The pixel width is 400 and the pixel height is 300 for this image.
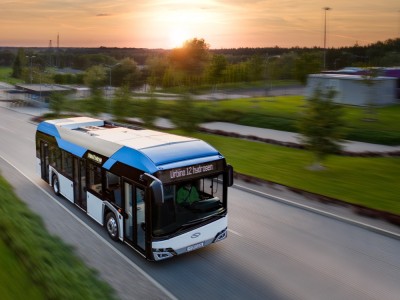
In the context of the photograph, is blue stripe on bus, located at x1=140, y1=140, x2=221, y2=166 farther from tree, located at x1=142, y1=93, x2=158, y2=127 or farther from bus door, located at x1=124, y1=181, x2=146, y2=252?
tree, located at x1=142, y1=93, x2=158, y2=127

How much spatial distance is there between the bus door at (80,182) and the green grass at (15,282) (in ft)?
18.9

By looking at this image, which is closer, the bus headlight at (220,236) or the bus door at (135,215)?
the bus door at (135,215)

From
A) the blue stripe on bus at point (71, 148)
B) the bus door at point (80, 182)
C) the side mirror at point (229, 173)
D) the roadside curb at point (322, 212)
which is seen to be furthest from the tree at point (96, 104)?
the side mirror at point (229, 173)

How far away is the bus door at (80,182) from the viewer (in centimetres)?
1336

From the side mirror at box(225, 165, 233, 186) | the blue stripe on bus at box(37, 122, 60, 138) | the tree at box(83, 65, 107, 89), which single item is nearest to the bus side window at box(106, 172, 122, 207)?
the side mirror at box(225, 165, 233, 186)

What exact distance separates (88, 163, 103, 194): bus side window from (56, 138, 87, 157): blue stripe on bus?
2.49 feet

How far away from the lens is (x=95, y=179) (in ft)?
40.8

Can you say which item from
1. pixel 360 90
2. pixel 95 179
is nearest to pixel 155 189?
pixel 95 179

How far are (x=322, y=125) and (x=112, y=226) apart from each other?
446 inches

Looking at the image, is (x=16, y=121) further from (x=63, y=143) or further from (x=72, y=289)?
(x=72, y=289)

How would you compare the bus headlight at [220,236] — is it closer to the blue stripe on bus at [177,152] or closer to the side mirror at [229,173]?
the side mirror at [229,173]

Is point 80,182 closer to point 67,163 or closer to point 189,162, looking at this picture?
point 67,163

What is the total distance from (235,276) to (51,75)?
223 feet

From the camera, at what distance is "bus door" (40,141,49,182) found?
16.9 metres
